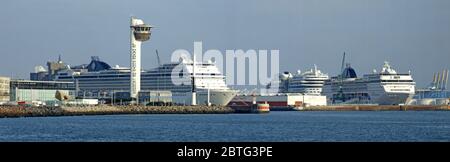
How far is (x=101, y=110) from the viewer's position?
9450cm

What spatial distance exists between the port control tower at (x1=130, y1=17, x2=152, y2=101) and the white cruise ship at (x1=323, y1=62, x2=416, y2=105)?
120 feet

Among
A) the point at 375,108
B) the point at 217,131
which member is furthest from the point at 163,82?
the point at 217,131

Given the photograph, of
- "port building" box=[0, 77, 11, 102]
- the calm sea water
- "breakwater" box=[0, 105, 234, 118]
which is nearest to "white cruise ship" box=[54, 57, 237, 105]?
"breakwater" box=[0, 105, 234, 118]

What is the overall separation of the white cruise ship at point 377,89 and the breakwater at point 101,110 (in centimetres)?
3188

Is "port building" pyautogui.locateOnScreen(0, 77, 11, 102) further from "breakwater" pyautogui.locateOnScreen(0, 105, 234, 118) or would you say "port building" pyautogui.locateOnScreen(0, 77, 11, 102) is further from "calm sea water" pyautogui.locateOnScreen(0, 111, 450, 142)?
"calm sea water" pyautogui.locateOnScreen(0, 111, 450, 142)

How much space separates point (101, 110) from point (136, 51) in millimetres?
24393

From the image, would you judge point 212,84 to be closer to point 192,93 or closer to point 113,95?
point 192,93

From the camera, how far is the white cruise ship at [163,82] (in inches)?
4660

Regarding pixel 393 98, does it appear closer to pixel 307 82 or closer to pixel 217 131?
pixel 307 82

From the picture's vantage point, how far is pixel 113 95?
124375 millimetres

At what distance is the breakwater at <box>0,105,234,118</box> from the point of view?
266 feet

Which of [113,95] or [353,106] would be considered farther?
[353,106]
